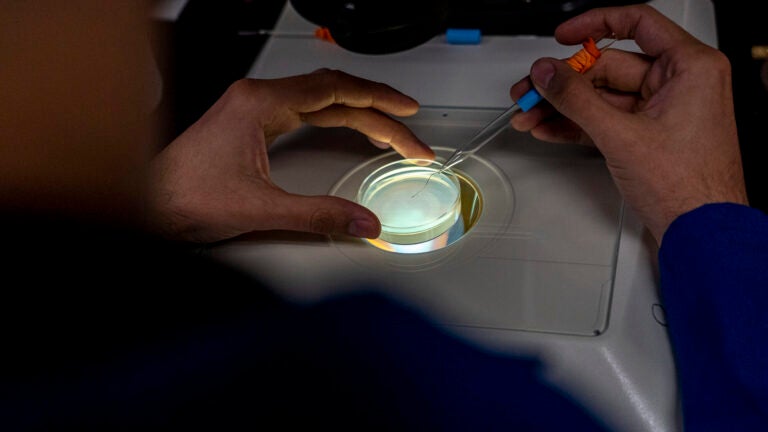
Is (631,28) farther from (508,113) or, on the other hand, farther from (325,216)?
(325,216)

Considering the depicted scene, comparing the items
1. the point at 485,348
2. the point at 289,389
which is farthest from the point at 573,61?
the point at 289,389

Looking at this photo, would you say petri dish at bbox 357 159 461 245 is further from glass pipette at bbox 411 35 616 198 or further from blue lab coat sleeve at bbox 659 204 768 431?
blue lab coat sleeve at bbox 659 204 768 431

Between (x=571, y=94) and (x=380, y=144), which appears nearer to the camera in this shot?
(x=571, y=94)

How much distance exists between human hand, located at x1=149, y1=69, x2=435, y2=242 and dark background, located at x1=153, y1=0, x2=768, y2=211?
0.62ft

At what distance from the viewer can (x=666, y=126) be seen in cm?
83

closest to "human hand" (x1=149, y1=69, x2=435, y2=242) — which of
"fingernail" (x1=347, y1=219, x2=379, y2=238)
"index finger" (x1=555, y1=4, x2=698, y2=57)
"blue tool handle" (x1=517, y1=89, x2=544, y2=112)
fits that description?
"fingernail" (x1=347, y1=219, x2=379, y2=238)

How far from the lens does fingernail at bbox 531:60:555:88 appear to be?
86 cm

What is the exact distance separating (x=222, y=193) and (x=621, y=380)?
49 cm

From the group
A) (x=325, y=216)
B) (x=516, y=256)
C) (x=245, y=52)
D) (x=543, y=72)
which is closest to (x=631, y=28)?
(x=543, y=72)

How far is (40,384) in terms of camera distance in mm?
637

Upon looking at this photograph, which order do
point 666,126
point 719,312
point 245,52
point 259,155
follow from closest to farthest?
1. point 719,312
2. point 666,126
3. point 259,155
4. point 245,52

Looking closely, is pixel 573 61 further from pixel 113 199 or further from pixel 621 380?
pixel 113 199

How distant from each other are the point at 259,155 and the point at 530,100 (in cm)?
34

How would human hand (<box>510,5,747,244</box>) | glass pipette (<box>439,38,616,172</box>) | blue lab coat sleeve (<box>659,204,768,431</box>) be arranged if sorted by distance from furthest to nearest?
glass pipette (<box>439,38,616,172</box>)
human hand (<box>510,5,747,244</box>)
blue lab coat sleeve (<box>659,204,768,431</box>)
